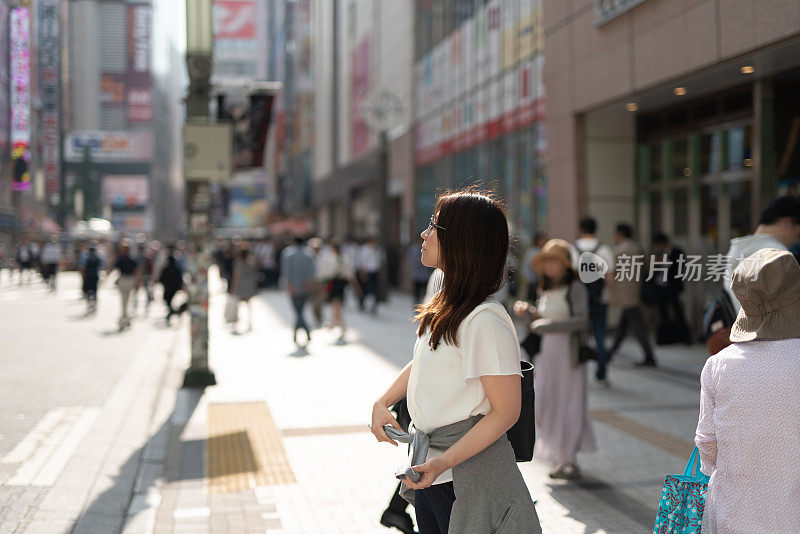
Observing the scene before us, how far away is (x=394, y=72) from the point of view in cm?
3064

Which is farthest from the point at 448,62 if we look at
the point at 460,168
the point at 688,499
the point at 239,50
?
the point at 239,50

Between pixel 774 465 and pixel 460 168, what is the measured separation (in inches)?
821

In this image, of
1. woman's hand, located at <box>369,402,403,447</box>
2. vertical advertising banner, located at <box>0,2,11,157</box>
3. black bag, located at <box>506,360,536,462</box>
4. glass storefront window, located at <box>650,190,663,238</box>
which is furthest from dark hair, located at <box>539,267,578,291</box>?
vertical advertising banner, located at <box>0,2,11,157</box>

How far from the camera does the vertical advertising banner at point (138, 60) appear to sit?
128 meters

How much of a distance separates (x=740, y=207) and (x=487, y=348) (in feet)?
36.9

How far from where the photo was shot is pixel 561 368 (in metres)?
6.24

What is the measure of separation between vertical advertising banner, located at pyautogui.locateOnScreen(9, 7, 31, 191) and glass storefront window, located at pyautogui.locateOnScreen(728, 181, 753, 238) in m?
58.7

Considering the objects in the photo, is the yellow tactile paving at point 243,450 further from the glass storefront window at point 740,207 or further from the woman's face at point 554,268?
the glass storefront window at point 740,207

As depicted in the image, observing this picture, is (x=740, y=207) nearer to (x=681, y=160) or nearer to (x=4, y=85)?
(x=681, y=160)

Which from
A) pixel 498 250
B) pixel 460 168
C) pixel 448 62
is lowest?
pixel 498 250

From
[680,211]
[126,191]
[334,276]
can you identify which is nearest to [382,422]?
[680,211]

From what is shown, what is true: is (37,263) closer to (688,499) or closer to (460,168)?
(460,168)

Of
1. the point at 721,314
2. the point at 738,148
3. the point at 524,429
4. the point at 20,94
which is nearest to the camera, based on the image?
the point at 524,429

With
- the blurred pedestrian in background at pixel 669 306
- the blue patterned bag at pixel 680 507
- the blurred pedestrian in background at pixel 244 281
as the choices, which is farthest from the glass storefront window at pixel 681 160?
the blue patterned bag at pixel 680 507
